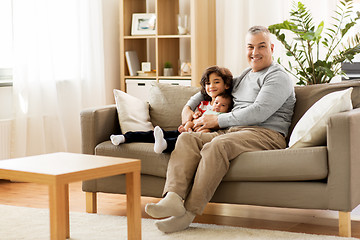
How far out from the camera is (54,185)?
220 centimetres

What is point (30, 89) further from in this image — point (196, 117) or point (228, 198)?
point (228, 198)

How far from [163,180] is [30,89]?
1.89 meters

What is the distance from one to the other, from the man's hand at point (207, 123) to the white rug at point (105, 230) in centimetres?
56

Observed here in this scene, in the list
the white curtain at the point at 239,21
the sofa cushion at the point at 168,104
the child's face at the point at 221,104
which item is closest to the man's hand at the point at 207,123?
the child's face at the point at 221,104

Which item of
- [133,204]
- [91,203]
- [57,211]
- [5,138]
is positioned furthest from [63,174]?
[5,138]

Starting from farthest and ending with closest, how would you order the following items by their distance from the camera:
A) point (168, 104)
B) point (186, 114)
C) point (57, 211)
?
point (168, 104), point (186, 114), point (57, 211)

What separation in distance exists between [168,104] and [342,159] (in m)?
1.31

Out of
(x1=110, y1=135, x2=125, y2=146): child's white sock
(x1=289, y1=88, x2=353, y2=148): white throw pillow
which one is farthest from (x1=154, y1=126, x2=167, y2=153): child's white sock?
(x1=289, y1=88, x2=353, y2=148): white throw pillow

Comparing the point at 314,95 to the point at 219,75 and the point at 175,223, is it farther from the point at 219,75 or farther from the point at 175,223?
the point at 175,223

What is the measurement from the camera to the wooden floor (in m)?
3.04

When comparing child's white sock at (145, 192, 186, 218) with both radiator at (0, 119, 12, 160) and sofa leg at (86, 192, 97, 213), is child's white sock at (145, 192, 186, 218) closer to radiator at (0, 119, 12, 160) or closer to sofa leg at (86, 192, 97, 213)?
sofa leg at (86, 192, 97, 213)

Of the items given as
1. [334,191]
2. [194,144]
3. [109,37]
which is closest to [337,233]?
[334,191]

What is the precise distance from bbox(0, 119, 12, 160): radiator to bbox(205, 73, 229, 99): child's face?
71.8 inches

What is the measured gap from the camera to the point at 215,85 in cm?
340
